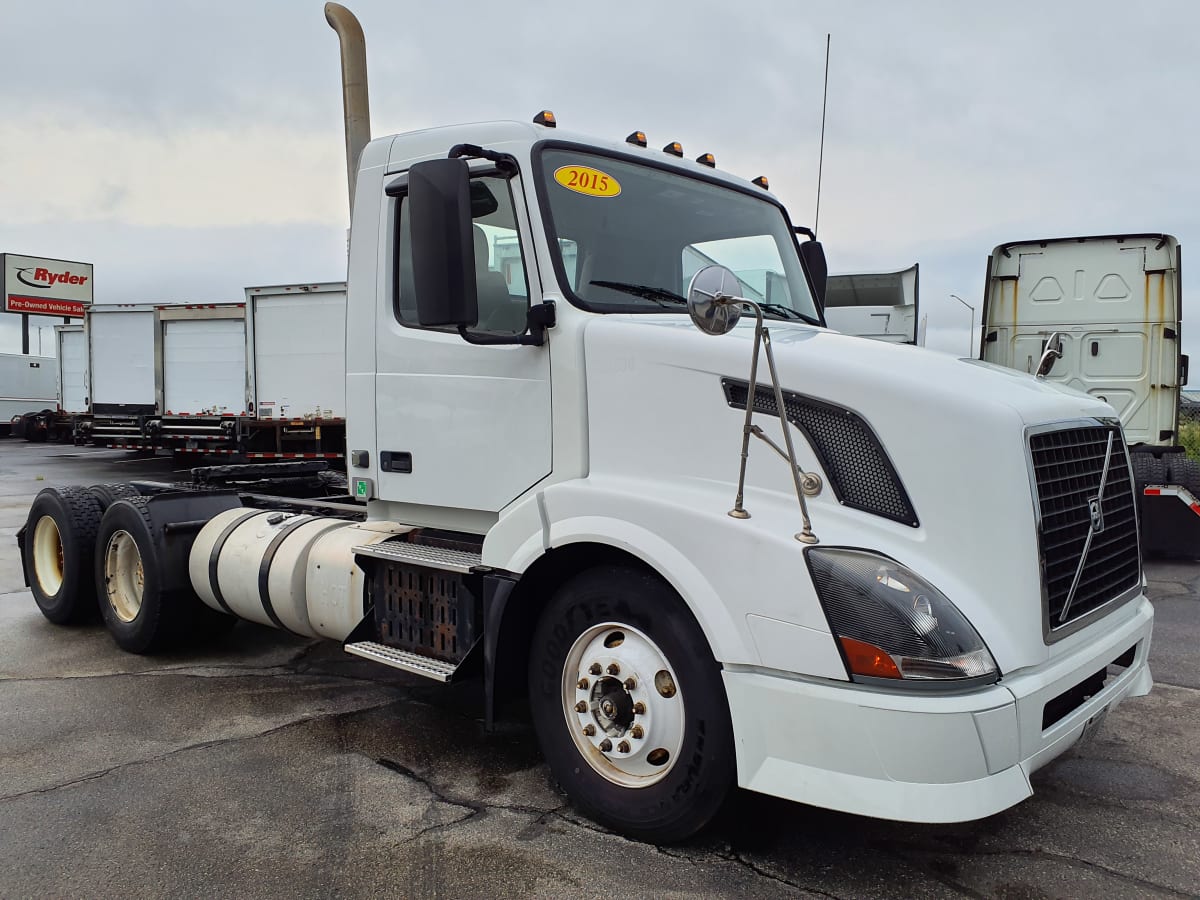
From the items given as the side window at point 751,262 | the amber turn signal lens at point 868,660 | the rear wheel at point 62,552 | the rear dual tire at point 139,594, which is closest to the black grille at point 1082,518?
the amber turn signal lens at point 868,660

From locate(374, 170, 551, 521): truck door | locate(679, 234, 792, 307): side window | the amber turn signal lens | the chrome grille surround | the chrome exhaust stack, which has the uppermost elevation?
the chrome exhaust stack

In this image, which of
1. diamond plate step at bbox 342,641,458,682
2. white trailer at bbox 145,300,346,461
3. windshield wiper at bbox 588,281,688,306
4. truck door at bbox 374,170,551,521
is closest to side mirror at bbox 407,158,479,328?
truck door at bbox 374,170,551,521

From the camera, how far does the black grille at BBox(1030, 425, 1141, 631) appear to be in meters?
3.04

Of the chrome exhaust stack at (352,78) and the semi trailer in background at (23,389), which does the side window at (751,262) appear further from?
the semi trailer in background at (23,389)

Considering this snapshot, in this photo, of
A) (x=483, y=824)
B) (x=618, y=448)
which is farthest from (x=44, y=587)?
(x=618, y=448)

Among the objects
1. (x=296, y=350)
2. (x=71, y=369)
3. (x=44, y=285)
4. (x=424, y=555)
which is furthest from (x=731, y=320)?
(x=44, y=285)

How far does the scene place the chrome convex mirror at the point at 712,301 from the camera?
2908mm

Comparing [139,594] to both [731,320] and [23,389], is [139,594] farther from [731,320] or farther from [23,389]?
[23,389]

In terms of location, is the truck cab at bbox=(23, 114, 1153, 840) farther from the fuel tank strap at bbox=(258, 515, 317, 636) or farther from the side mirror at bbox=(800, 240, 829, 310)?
the fuel tank strap at bbox=(258, 515, 317, 636)

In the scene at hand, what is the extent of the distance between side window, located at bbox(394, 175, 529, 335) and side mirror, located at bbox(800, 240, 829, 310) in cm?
168

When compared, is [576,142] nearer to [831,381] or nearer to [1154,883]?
[831,381]

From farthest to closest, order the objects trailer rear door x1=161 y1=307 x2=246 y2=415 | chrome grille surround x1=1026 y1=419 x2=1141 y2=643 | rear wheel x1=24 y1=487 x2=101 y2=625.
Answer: trailer rear door x1=161 y1=307 x2=246 y2=415, rear wheel x1=24 y1=487 x2=101 y2=625, chrome grille surround x1=1026 y1=419 x2=1141 y2=643

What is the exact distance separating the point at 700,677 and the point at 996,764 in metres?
0.89

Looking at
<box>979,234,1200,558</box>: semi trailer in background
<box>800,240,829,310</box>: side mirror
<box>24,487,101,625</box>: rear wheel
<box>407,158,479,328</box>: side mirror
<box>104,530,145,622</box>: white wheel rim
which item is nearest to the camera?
<box>407,158,479,328</box>: side mirror
